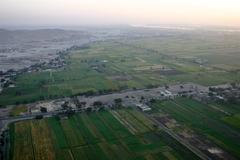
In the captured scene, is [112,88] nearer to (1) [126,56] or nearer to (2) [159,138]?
(2) [159,138]

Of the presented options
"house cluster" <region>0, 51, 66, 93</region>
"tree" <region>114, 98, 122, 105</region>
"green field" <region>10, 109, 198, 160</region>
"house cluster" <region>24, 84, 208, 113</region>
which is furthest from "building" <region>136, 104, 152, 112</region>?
"house cluster" <region>0, 51, 66, 93</region>

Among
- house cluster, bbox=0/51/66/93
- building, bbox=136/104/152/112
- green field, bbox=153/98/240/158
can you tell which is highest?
green field, bbox=153/98/240/158

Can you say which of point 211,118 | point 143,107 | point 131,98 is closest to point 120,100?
point 131,98

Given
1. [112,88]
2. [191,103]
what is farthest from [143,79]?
[191,103]

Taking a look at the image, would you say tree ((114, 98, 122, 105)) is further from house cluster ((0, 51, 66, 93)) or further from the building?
house cluster ((0, 51, 66, 93))

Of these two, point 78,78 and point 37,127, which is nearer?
point 37,127
